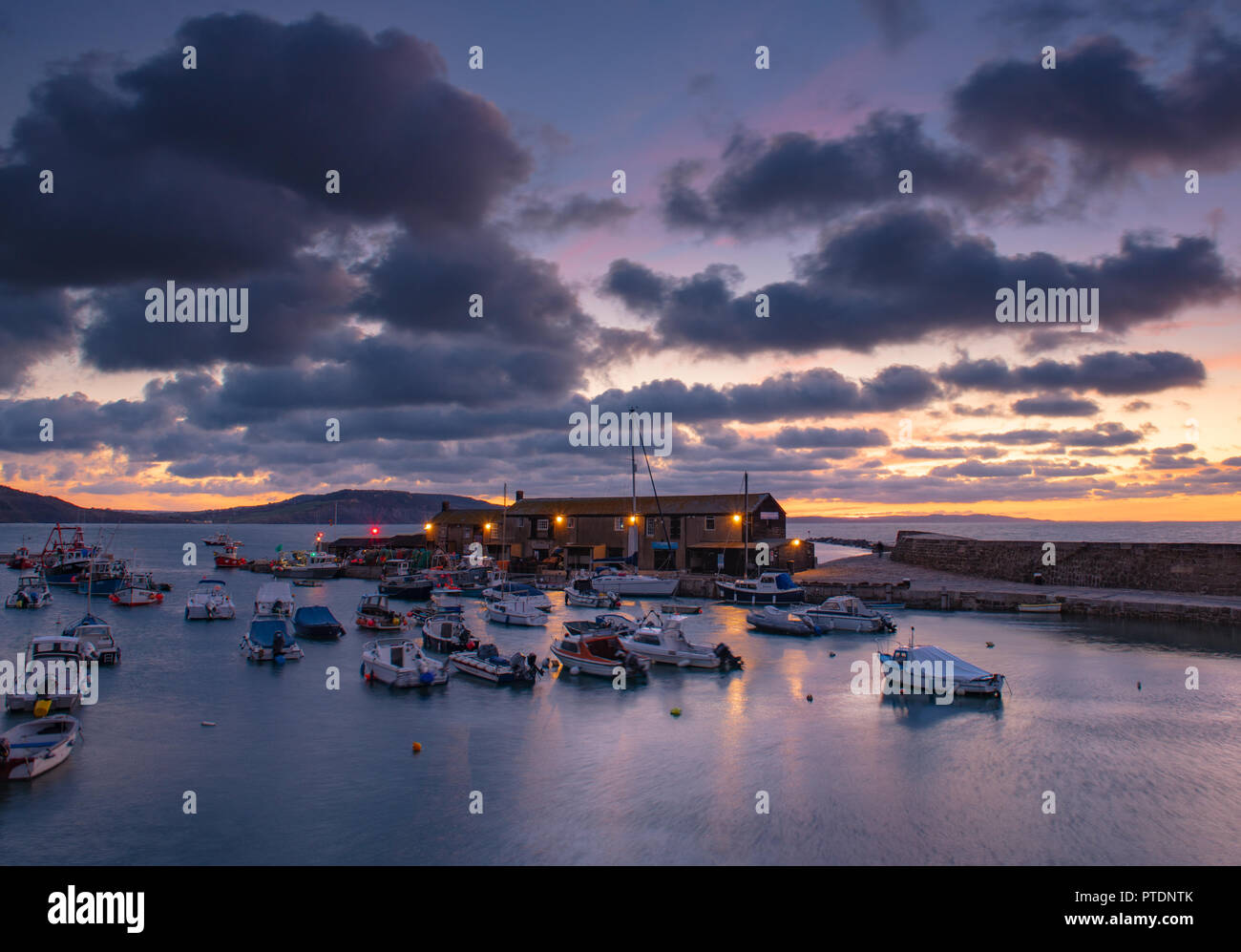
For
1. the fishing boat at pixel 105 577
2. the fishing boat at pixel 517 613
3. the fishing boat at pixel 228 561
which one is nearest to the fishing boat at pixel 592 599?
the fishing boat at pixel 517 613

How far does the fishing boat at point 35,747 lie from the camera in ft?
73.9

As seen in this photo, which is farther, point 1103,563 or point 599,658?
point 1103,563

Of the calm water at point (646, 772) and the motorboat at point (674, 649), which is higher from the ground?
the motorboat at point (674, 649)

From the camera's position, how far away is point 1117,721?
29938 millimetres

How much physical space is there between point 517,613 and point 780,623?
19659 millimetres

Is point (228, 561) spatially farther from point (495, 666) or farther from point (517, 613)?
point (495, 666)

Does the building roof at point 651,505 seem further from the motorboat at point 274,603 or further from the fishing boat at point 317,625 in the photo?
the fishing boat at point 317,625

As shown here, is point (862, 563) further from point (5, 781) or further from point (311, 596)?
point (5, 781)

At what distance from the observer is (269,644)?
43.8 meters

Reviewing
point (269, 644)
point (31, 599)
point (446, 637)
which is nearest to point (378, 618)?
point (269, 644)

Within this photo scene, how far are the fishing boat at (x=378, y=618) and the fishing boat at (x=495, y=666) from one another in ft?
53.8

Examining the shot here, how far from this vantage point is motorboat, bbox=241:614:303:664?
4269 centimetres
